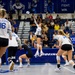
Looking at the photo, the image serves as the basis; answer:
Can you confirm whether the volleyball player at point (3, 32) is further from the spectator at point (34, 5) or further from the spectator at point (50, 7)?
the spectator at point (34, 5)

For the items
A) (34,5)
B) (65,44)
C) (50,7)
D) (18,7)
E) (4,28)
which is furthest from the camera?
(34,5)

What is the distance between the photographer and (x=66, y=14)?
91.3 feet

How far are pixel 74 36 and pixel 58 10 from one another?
8762 mm

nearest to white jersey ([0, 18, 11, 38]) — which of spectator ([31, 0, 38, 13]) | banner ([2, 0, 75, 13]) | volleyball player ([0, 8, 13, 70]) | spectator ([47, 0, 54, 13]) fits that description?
volleyball player ([0, 8, 13, 70])

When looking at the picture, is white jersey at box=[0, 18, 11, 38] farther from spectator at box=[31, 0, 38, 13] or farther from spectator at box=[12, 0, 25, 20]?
spectator at box=[31, 0, 38, 13]

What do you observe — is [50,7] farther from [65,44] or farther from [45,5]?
[65,44]

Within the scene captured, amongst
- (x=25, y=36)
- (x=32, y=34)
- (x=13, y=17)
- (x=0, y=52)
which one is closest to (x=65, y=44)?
(x=0, y=52)

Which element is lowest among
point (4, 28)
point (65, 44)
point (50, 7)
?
point (65, 44)

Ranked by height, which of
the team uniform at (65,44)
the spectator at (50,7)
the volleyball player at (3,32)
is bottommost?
the team uniform at (65,44)

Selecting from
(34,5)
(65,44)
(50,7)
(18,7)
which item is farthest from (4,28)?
(34,5)

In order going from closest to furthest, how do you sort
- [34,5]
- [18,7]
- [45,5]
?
[18,7] → [34,5] → [45,5]

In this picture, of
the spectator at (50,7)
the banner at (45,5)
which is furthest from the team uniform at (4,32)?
the banner at (45,5)

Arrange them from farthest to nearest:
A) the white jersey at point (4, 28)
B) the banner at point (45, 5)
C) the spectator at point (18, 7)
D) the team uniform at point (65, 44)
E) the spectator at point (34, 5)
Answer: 1. the banner at point (45, 5)
2. the spectator at point (34, 5)
3. the spectator at point (18, 7)
4. the team uniform at point (65, 44)
5. the white jersey at point (4, 28)

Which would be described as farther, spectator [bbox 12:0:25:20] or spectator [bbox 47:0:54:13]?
spectator [bbox 47:0:54:13]
